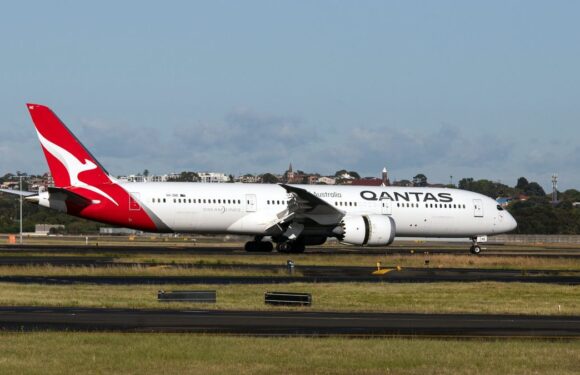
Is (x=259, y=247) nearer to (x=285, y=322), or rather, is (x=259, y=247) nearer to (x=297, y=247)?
(x=297, y=247)

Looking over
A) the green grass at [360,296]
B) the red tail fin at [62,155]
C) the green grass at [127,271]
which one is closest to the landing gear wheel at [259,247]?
the red tail fin at [62,155]

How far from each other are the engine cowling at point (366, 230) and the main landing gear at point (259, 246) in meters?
5.19

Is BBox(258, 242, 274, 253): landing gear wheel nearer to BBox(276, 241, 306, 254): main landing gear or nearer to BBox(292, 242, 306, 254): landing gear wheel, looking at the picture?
BBox(276, 241, 306, 254): main landing gear

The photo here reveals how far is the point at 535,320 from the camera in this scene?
23.1 m

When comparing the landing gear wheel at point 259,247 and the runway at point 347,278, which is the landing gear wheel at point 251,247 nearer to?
the landing gear wheel at point 259,247

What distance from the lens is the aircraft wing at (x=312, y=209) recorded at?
5272cm

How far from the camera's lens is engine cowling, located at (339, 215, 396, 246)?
5203 cm

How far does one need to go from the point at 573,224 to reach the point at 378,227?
83339 millimetres

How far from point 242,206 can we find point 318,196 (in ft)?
14.1

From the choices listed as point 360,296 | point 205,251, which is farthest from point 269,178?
point 360,296

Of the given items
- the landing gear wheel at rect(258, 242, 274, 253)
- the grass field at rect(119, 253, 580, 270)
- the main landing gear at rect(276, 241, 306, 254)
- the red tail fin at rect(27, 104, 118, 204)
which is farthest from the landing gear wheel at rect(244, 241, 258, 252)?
the red tail fin at rect(27, 104, 118, 204)

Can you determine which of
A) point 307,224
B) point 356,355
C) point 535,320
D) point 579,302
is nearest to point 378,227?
point 307,224

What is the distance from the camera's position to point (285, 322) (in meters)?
21.7

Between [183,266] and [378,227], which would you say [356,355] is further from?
[378,227]
